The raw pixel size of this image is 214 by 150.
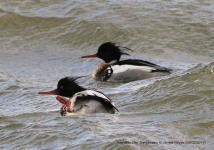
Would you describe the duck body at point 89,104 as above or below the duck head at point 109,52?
above

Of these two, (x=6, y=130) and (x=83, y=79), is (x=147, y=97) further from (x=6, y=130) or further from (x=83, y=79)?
(x=83, y=79)

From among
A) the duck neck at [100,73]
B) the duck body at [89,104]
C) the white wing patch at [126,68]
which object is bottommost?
the duck neck at [100,73]

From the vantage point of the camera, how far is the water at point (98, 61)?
3.76m

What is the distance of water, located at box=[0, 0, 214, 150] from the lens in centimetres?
376

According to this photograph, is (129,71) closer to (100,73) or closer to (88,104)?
(100,73)

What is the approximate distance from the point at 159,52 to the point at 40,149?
250 inches

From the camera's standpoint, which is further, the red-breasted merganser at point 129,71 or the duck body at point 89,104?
the red-breasted merganser at point 129,71

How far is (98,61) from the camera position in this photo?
9609 millimetres

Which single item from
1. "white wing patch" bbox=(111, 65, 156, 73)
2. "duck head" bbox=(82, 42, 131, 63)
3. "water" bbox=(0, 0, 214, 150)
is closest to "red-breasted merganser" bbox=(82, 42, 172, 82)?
"white wing patch" bbox=(111, 65, 156, 73)

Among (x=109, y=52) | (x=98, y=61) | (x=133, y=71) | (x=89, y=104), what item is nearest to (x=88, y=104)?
(x=89, y=104)

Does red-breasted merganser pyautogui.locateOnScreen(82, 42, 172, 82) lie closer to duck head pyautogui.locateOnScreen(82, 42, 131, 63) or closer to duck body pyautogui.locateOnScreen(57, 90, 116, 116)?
duck head pyautogui.locateOnScreen(82, 42, 131, 63)

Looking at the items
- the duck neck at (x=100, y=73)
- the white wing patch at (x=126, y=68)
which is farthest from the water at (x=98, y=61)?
the white wing patch at (x=126, y=68)

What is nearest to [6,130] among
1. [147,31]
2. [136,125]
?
[136,125]

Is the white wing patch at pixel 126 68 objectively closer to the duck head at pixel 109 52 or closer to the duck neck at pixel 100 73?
the duck neck at pixel 100 73
